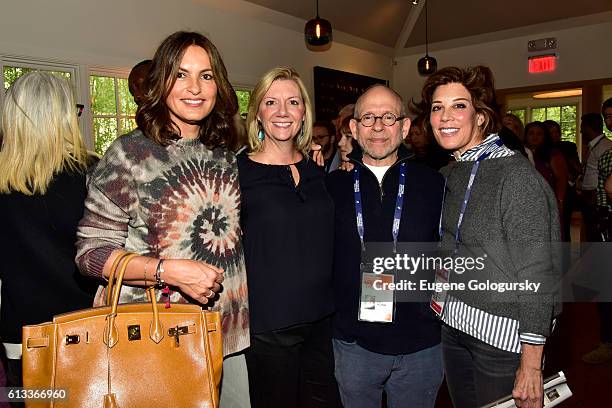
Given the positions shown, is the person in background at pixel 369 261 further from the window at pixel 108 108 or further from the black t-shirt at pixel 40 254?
the window at pixel 108 108

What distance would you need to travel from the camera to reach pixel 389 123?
1.87 m

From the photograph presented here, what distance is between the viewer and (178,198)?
142 centimetres

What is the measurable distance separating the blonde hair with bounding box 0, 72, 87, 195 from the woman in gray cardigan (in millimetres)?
1288

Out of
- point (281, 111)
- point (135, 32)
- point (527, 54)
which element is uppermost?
point (527, 54)

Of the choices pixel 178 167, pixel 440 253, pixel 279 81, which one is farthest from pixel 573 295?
pixel 178 167

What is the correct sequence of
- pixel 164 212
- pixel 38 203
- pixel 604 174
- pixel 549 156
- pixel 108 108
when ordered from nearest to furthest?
pixel 164 212, pixel 38 203, pixel 604 174, pixel 108 108, pixel 549 156

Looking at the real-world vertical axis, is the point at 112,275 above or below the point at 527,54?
below

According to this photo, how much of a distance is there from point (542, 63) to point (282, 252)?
7924 mm

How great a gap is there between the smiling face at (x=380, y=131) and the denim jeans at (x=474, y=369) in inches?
26.0

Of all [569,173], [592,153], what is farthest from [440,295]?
[569,173]

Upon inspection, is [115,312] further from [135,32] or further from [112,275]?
[135,32]

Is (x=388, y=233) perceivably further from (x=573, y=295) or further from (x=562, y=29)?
(x=562, y=29)

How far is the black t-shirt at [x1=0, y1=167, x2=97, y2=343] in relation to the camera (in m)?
1.61

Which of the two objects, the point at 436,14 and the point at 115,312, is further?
the point at 436,14
